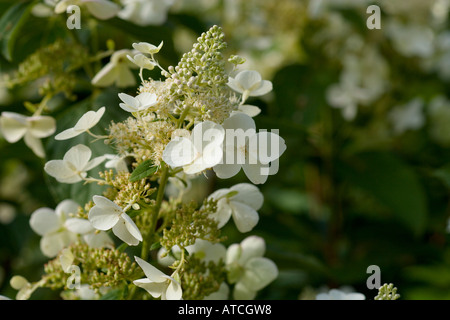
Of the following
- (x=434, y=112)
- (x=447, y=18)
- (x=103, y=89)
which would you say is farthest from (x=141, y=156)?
(x=447, y=18)

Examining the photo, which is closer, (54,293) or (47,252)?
(47,252)

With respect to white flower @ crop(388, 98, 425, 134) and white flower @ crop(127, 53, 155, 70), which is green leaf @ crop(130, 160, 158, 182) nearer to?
white flower @ crop(127, 53, 155, 70)

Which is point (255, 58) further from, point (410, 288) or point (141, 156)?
point (141, 156)

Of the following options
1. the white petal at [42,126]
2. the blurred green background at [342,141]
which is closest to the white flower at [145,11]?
the blurred green background at [342,141]

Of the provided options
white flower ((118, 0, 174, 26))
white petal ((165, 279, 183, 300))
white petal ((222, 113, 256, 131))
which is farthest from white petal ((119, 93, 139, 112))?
white flower ((118, 0, 174, 26))

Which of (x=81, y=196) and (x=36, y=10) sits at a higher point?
(x=36, y=10)

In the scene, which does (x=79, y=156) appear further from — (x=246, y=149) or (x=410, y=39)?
(x=410, y=39)

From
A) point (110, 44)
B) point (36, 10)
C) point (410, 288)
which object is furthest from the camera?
point (410, 288)
